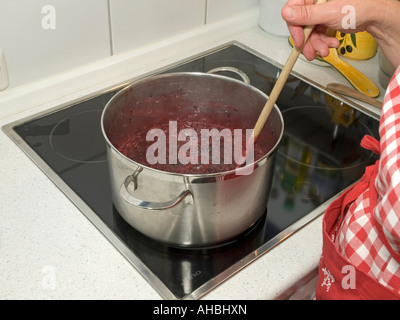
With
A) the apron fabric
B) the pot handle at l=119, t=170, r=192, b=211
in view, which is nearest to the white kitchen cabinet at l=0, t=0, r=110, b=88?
the pot handle at l=119, t=170, r=192, b=211

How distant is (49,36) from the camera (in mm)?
880

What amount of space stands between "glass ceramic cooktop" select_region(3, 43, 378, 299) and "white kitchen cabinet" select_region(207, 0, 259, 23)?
114 mm

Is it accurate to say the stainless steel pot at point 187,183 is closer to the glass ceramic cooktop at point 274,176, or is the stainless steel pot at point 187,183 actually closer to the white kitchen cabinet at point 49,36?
the glass ceramic cooktop at point 274,176

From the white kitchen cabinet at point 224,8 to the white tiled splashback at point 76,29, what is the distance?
0.07 ft

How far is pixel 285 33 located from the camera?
1.17 m

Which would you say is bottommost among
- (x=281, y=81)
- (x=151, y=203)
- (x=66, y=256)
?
(x=66, y=256)

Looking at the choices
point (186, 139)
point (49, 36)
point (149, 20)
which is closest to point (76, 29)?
point (49, 36)

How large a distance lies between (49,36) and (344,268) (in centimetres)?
65

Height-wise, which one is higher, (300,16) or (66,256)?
(300,16)

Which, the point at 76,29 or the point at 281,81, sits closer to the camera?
the point at 281,81

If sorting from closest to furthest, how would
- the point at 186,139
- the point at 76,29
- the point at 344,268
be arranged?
the point at 344,268 → the point at 186,139 → the point at 76,29

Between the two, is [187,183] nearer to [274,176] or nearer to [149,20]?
[274,176]

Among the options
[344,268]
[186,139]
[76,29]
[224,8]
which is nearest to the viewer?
[344,268]
